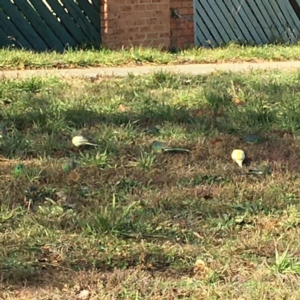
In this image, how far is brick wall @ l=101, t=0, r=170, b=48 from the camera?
9.17m

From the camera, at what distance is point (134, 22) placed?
9.26m

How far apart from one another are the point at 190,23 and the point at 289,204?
250 inches

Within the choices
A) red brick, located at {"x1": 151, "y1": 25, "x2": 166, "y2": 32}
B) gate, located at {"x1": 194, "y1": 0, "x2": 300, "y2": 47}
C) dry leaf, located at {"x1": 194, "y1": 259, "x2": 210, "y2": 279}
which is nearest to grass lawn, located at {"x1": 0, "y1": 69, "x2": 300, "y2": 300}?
dry leaf, located at {"x1": 194, "y1": 259, "x2": 210, "y2": 279}

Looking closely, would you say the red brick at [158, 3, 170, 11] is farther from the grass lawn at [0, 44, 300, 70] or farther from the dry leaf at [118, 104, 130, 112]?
the dry leaf at [118, 104, 130, 112]

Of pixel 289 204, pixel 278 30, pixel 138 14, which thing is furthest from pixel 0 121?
pixel 278 30

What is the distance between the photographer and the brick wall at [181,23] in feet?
31.7

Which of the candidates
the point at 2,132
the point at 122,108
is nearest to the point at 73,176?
the point at 2,132

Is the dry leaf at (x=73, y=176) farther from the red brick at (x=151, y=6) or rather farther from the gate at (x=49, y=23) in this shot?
the red brick at (x=151, y=6)

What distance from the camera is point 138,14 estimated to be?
30.5 ft

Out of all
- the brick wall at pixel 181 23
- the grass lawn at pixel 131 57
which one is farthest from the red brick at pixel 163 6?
the grass lawn at pixel 131 57

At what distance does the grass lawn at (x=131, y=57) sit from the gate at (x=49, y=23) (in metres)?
0.58

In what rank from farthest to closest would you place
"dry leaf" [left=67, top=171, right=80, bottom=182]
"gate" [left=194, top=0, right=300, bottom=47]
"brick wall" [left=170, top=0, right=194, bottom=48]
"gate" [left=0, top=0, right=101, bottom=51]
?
"gate" [left=194, top=0, right=300, bottom=47] < "brick wall" [left=170, top=0, right=194, bottom=48] < "gate" [left=0, top=0, right=101, bottom=51] < "dry leaf" [left=67, top=171, right=80, bottom=182]

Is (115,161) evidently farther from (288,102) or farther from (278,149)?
(288,102)

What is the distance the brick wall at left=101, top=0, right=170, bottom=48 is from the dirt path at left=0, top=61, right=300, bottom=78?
127 cm
